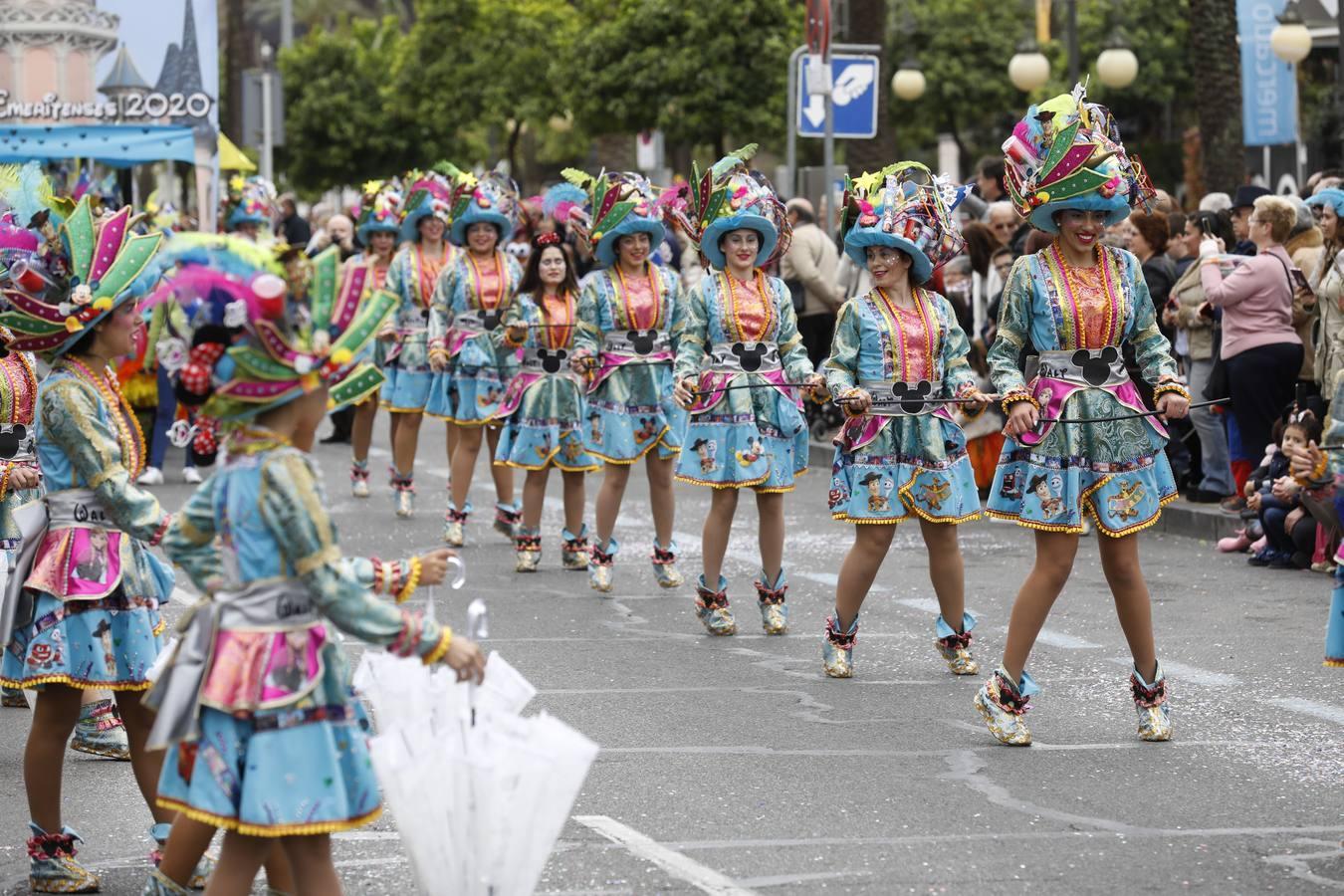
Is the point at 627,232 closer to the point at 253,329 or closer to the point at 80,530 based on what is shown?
the point at 80,530

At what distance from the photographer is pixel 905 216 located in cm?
891

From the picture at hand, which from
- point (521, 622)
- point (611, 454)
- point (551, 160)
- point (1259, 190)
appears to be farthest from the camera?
point (551, 160)

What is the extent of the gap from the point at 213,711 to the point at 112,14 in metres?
21.6

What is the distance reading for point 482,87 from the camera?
130 feet

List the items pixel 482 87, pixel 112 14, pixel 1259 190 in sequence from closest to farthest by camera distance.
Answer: pixel 1259 190 < pixel 112 14 < pixel 482 87

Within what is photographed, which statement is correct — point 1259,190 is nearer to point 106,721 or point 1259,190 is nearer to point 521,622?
point 521,622

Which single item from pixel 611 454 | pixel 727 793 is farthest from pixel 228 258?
pixel 611 454

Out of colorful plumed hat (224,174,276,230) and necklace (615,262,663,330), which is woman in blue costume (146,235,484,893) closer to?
necklace (615,262,663,330)

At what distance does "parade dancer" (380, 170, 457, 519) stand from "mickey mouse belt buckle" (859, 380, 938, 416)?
5.74 meters

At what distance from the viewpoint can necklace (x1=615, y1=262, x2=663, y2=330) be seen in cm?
1160

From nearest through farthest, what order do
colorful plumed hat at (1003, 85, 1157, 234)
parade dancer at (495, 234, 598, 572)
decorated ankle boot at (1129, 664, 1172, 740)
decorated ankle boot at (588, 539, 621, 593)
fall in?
colorful plumed hat at (1003, 85, 1157, 234) → decorated ankle boot at (1129, 664, 1172, 740) → decorated ankle boot at (588, 539, 621, 593) → parade dancer at (495, 234, 598, 572)

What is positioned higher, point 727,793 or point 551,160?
point 551,160

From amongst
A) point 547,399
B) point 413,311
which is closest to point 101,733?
point 547,399

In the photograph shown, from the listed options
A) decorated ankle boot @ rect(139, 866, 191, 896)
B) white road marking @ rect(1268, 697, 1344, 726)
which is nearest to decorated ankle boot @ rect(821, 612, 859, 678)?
white road marking @ rect(1268, 697, 1344, 726)
